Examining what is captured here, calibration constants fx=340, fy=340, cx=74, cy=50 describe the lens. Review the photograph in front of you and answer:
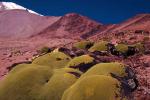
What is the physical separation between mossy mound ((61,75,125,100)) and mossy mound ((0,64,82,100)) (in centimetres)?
157

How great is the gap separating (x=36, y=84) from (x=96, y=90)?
11.7 ft

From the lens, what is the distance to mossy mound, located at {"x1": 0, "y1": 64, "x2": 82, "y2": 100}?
14562 millimetres

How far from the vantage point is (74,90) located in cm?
1305

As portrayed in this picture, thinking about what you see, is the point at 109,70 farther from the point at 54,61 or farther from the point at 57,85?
the point at 54,61

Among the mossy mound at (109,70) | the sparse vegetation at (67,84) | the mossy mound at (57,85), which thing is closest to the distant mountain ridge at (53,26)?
the mossy mound at (109,70)

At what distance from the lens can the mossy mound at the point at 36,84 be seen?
14562mm

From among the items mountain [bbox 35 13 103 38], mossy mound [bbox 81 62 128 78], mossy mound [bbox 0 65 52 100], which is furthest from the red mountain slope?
mossy mound [bbox 81 62 128 78]

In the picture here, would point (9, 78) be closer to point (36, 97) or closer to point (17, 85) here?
point (17, 85)

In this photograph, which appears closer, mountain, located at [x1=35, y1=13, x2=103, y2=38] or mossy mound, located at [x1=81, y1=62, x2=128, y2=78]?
mossy mound, located at [x1=81, y1=62, x2=128, y2=78]

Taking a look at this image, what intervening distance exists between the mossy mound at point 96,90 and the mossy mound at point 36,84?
61.9 inches

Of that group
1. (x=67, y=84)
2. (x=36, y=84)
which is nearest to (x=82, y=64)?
(x=67, y=84)

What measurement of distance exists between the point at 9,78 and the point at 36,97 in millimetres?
2024

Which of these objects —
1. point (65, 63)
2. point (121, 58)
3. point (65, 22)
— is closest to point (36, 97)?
point (65, 63)

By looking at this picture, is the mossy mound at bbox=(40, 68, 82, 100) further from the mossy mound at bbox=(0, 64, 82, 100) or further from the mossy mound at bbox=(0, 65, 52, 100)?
the mossy mound at bbox=(0, 65, 52, 100)
